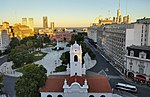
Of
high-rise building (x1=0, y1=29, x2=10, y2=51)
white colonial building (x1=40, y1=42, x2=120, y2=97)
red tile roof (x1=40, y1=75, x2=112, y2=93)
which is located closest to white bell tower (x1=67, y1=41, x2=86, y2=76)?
white colonial building (x1=40, y1=42, x2=120, y2=97)

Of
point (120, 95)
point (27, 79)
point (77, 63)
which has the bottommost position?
point (120, 95)

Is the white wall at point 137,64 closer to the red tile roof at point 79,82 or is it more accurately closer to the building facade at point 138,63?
the building facade at point 138,63

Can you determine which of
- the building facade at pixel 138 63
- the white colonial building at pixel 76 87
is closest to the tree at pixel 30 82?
the white colonial building at pixel 76 87

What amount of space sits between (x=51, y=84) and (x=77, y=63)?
24.2ft

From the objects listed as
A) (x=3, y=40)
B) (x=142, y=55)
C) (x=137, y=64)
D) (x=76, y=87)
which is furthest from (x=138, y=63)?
(x=3, y=40)

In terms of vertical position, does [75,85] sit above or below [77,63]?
below

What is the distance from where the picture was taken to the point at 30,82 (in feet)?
112

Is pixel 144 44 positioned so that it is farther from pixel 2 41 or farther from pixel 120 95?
pixel 2 41

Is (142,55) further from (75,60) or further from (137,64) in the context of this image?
Result: (75,60)

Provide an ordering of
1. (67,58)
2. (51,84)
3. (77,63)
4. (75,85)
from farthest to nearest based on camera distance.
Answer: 1. (67,58)
2. (77,63)
3. (51,84)
4. (75,85)

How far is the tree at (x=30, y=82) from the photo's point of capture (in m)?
33.1

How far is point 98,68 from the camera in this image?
6944 cm

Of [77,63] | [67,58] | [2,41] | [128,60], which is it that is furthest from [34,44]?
[77,63]

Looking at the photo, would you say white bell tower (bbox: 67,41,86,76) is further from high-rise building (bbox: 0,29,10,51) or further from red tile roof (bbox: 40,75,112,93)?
high-rise building (bbox: 0,29,10,51)
